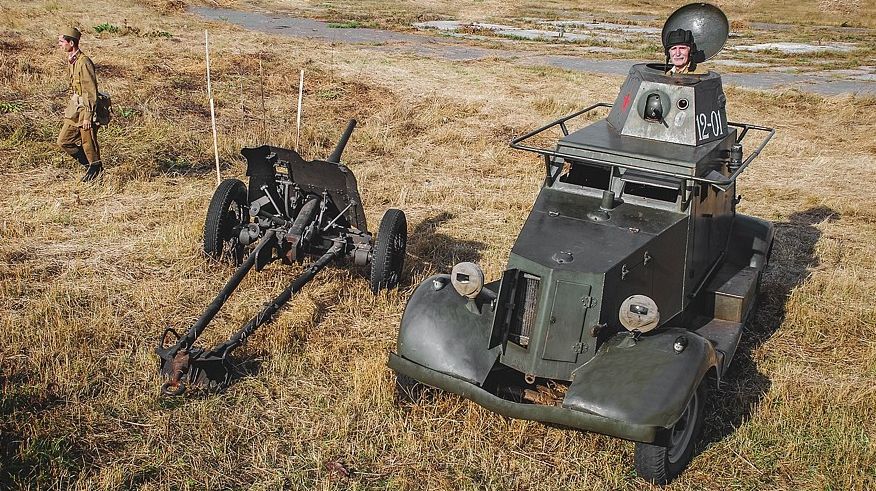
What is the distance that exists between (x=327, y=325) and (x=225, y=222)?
174cm

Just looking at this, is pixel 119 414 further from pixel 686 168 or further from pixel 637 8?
pixel 637 8

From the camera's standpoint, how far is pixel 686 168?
5.98m

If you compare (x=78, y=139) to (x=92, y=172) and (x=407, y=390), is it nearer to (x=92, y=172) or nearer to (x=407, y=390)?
(x=92, y=172)

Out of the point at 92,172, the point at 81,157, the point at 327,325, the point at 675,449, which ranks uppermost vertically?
the point at 81,157

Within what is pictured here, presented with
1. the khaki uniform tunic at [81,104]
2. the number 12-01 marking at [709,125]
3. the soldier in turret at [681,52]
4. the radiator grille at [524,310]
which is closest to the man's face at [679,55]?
the soldier in turret at [681,52]

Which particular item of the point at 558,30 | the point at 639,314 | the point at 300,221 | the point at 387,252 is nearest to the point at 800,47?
the point at 558,30

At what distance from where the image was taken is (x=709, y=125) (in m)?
6.64

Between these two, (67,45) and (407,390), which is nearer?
(407,390)

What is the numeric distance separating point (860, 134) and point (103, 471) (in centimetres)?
1614

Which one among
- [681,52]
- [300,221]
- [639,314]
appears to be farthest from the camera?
[300,221]

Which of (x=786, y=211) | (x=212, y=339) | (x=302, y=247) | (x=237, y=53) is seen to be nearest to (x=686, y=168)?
(x=302, y=247)

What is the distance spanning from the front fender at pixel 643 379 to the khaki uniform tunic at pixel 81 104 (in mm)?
7963

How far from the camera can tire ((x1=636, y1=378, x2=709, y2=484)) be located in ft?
16.1

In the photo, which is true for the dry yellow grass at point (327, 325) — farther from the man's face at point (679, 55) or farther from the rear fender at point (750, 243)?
the man's face at point (679, 55)
